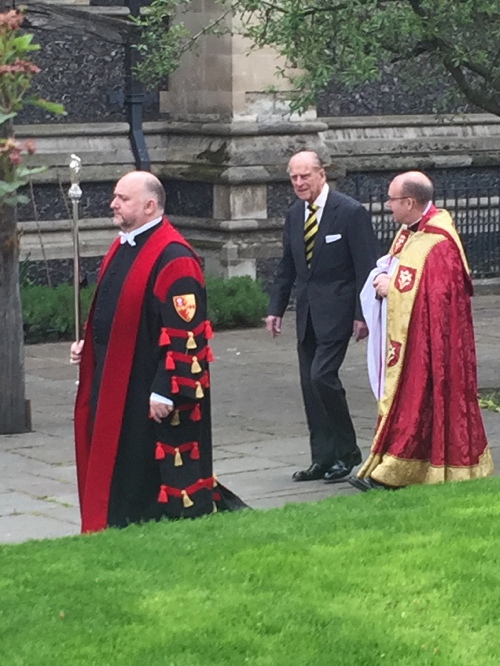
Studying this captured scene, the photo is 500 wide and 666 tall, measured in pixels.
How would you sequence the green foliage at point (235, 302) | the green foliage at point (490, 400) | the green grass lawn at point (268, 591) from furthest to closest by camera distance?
the green foliage at point (235, 302) < the green foliage at point (490, 400) < the green grass lawn at point (268, 591)

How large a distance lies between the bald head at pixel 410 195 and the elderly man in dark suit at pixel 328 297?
0.56 meters

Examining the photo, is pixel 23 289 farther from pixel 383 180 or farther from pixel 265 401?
pixel 383 180

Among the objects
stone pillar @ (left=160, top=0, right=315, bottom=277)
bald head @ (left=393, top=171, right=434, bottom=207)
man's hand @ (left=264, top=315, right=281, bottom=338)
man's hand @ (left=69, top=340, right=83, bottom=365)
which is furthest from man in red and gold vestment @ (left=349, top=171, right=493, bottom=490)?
stone pillar @ (left=160, top=0, right=315, bottom=277)

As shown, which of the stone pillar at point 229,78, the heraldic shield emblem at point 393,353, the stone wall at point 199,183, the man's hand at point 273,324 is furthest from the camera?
the stone pillar at point 229,78

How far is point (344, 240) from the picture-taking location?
378 inches

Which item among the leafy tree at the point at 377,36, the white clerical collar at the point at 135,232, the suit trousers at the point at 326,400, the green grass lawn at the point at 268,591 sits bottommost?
the green grass lawn at the point at 268,591

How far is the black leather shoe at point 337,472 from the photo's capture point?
9641mm

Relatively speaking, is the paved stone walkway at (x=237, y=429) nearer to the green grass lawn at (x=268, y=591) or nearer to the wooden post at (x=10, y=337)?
the wooden post at (x=10, y=337)

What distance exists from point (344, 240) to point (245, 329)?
7.27 meters

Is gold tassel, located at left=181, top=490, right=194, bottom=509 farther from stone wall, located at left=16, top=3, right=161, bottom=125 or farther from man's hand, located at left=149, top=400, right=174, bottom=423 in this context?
stone wall, located at left=16, top=3, right=161, bottom=125

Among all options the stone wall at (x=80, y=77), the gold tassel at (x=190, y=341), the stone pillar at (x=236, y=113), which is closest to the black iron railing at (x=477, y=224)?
the stone pillar at (x=236, y=113)

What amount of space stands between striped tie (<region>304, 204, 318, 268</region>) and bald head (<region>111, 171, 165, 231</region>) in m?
2.21

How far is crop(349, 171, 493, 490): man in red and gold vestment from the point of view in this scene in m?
8.92

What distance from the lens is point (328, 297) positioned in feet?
31.6
